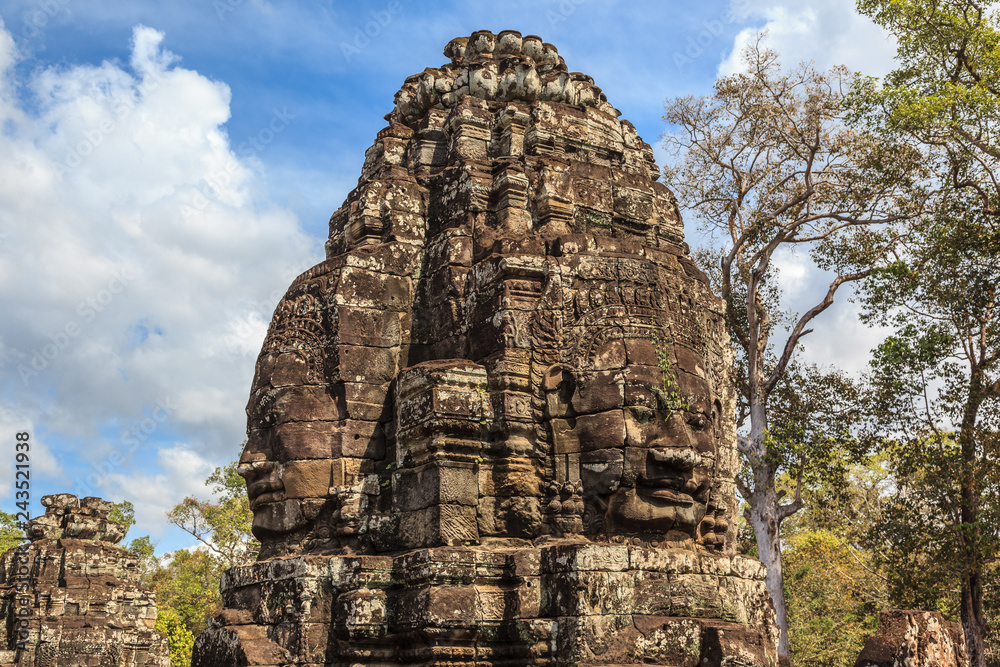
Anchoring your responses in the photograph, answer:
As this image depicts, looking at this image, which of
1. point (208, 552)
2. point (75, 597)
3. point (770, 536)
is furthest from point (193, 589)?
point (770, 536)

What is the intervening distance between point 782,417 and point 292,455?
11925 millimetres

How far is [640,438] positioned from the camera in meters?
6.61

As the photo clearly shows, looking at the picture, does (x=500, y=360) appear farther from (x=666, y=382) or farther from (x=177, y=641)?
(x=177, y=641)

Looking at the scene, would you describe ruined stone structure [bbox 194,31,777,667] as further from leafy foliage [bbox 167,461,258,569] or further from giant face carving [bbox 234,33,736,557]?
leafy foliage [bbox 167,461,258,569]

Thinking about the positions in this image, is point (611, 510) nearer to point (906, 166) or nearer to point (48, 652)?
point (48, 652)

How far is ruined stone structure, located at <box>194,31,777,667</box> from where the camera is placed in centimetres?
614

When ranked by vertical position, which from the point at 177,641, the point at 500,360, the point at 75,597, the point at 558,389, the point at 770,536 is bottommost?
the point at 177,641

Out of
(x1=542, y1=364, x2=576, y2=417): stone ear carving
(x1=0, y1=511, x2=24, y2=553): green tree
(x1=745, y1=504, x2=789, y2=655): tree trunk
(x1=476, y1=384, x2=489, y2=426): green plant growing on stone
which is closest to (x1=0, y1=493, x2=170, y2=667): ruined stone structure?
(x1=476, y1=384, x2=489, y2=426): green plant growing on stone

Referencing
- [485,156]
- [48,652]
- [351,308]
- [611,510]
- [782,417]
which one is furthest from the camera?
[782,417]

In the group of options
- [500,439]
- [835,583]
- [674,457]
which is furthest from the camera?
[835,583]

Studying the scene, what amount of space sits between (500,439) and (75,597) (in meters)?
8.98

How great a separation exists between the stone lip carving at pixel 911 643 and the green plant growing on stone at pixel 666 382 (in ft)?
6.63

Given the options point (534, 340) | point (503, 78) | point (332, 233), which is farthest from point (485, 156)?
point (534, 340)

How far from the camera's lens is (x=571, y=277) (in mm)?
7164
